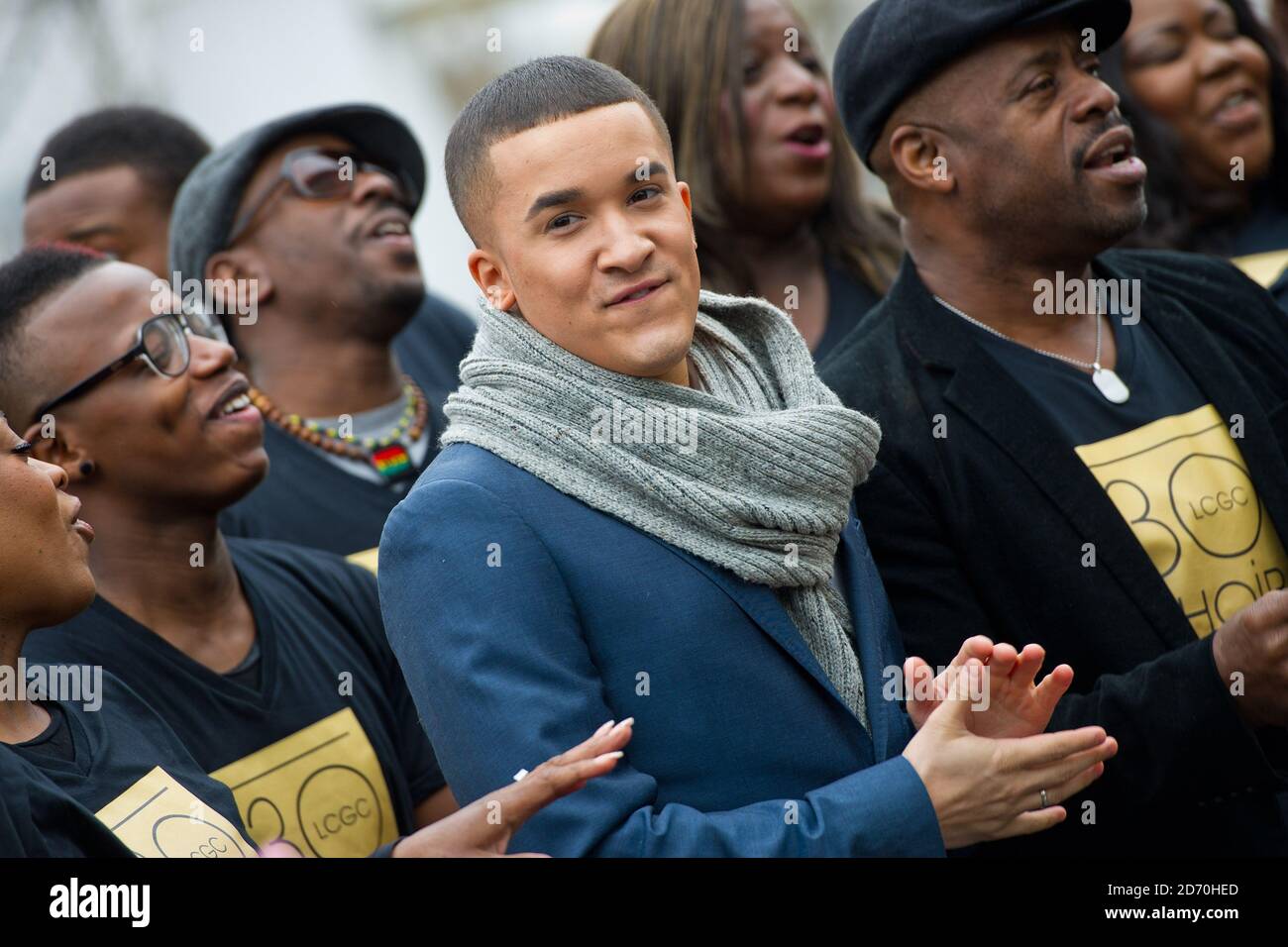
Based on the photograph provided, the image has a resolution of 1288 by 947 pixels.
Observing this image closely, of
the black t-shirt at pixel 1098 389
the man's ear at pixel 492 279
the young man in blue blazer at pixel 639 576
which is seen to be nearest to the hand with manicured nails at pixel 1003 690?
the young man in blue blazer at pixel 639 576

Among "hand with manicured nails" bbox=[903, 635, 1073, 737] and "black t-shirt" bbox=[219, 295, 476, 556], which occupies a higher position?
"black t-shirt" bbox=[219, 295, 476, 556]

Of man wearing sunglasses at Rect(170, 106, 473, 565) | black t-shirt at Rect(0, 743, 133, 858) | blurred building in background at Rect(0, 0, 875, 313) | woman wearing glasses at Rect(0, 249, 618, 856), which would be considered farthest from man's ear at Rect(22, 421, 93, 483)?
blurred building in background at Rect(0, 0, 875, 313)

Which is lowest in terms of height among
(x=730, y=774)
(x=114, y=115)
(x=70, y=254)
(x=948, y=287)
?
(x=730, y=774)

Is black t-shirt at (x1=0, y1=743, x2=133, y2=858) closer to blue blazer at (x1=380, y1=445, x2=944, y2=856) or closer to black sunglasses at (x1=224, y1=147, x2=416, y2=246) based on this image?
blue blazer at (x1=380, y1=445, x2=944, y2=856)

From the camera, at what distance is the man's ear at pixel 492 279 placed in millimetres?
2441

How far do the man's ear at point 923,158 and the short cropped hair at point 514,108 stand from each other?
0.78 m

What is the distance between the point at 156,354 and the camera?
331 centimetres

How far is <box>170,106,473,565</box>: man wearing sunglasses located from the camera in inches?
163

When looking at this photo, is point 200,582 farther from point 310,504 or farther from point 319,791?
point 310,504

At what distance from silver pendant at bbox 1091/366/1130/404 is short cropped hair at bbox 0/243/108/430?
1.99 meters

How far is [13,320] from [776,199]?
1.83 meters

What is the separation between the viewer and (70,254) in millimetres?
3439
